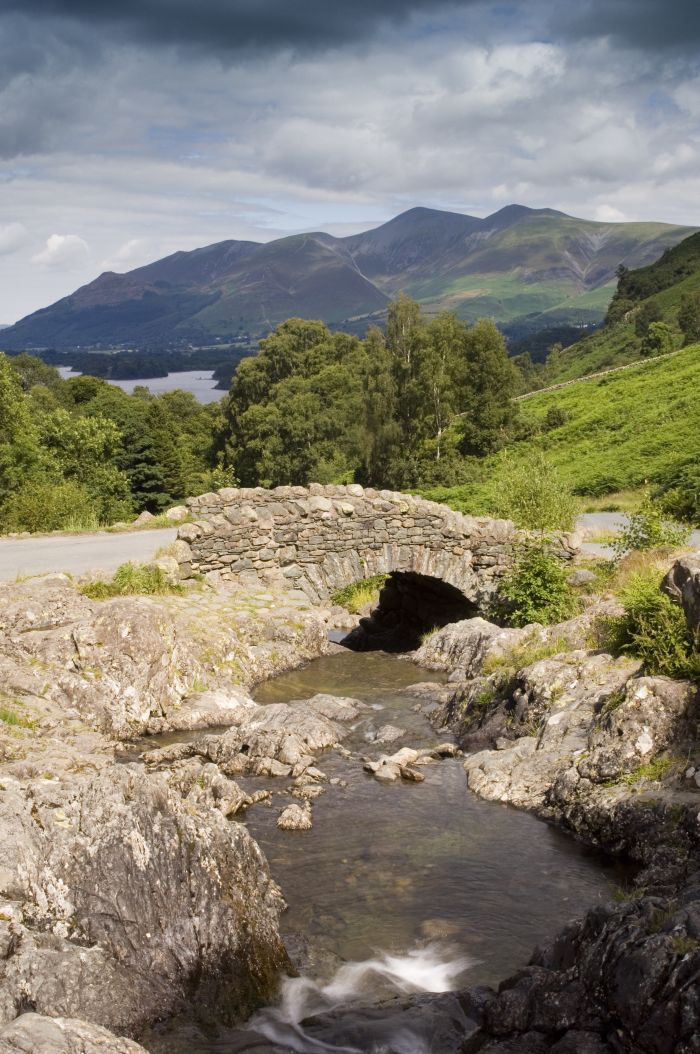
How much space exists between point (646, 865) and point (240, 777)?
19.4ft

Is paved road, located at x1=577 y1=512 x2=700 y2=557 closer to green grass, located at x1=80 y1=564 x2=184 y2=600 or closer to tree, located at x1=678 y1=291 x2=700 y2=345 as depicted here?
green grass, located at x1=80 y1=564 x2=184 y2=600

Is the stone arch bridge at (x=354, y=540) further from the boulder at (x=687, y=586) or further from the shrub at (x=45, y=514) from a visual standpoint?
the boulder at (x=687, y=586)

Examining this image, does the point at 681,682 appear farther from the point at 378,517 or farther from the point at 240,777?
the point at 378,517

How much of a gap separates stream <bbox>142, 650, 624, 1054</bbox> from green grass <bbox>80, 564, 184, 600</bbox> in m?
6.25

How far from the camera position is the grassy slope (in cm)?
4047

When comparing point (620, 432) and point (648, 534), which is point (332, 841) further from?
point (620, 432)

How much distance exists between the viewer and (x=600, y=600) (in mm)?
18328

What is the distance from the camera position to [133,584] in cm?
1892

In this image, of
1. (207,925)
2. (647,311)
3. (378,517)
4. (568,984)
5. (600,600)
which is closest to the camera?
(568,984)

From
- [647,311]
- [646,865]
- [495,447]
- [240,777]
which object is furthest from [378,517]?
[647,311]

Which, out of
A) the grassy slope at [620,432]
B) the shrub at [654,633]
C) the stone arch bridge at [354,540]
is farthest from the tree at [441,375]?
the shrub at [654,633]

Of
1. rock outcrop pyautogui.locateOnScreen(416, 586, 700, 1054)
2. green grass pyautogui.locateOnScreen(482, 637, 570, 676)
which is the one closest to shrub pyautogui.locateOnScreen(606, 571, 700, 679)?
rock outcrop pyautogui.locateOnScreen(416, 586, 700, 1054)

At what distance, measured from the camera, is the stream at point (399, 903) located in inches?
316

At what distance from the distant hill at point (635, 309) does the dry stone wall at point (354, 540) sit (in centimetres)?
7568
